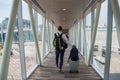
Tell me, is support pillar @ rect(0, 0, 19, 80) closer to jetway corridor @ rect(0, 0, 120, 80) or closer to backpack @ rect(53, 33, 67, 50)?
jetway corridor @ rect(0, 0, 120, 80)

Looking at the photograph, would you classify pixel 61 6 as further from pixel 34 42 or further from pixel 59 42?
pixel 34 42

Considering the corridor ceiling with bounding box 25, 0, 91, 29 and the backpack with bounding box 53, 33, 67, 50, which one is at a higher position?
the corridor ceiling with bounding box 25, 0, 91, 29

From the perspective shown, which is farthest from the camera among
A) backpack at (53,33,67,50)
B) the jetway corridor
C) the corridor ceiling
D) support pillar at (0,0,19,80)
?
backpack at (53,33,67,50)

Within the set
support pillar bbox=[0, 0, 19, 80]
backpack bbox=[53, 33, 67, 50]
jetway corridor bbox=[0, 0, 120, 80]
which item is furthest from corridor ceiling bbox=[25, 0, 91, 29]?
support pillar bbox=[0, 0, 19, 80]

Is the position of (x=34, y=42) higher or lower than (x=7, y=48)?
lower

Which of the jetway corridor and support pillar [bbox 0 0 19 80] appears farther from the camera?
the jetway corridor

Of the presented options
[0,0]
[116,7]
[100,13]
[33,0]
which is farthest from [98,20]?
[0,0]

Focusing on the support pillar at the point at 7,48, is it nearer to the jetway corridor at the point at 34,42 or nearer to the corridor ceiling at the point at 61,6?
the jetway corridor at the point at 34,42

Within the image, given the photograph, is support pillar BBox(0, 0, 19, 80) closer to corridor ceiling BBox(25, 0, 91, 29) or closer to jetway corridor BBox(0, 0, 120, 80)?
jetway corridor BBox(0, 0, 120, 80)

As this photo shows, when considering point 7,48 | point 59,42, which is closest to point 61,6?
point 59,42

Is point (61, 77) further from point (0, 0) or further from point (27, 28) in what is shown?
point (0, 0)

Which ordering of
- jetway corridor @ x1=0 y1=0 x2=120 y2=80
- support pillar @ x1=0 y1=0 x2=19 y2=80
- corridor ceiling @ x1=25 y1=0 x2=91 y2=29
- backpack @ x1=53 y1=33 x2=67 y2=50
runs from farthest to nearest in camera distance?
backpack @ x1=53 y1=33 x2=67 y2=50, corridor ceiling @ x1=25 y1=0 x2=91 y2=29, jetway corridor @ x1=0 y1=0 x2=120 y2=80, support pillar @ x1=0 y1=0 x2=19 y2=80

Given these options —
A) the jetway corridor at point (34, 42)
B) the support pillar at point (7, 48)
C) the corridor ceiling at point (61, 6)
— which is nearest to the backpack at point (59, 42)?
the jetway corridor at point (34, 42)

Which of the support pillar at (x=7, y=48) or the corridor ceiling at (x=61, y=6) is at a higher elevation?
the corridor ceiling at (x=61, y=6)
